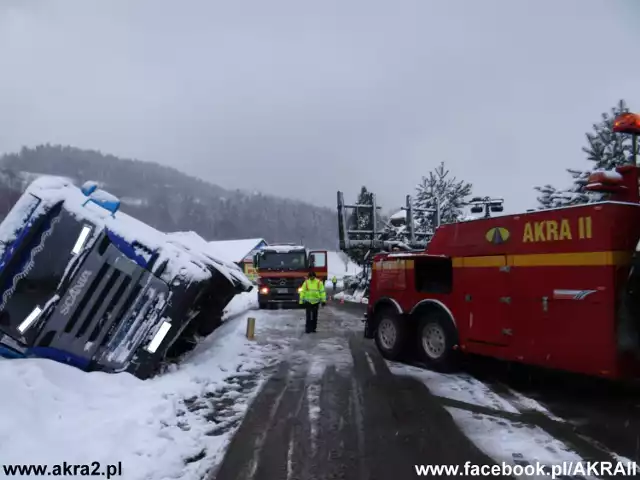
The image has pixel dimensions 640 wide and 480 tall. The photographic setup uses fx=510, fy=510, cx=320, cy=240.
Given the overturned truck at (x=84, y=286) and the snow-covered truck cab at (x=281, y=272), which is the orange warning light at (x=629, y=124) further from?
the snow-covered truck cab at (x=281, y=272)

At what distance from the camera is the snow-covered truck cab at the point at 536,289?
5473 mm

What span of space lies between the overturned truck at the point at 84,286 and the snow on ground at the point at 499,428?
3647 mm

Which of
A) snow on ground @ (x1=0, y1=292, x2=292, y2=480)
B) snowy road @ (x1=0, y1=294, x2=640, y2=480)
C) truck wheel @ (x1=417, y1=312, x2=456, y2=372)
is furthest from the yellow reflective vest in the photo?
snow on ground @ (x1=0, y1=292, x2=292, y2=480)

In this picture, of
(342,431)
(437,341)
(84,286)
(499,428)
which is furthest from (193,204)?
(499,428)

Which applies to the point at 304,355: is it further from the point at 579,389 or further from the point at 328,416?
the point at 579,389

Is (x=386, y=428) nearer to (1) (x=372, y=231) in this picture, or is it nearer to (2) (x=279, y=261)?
(1) (x=372, y=231)

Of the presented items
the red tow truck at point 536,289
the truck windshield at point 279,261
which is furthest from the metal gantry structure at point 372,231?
the truck windshield at point 279,261

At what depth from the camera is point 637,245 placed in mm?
5477

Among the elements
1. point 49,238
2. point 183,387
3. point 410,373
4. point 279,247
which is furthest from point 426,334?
point 279,247

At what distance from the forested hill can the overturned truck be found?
149ft

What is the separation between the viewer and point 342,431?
203 inches

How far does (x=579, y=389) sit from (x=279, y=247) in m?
15.1

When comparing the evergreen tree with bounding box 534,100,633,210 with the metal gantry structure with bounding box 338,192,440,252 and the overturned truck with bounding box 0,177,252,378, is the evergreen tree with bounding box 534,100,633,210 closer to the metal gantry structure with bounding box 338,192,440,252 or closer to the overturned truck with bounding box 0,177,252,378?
the metal gantry structure with bounding box 338,192,440,252

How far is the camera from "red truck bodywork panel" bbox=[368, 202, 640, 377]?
5484 millimetres
